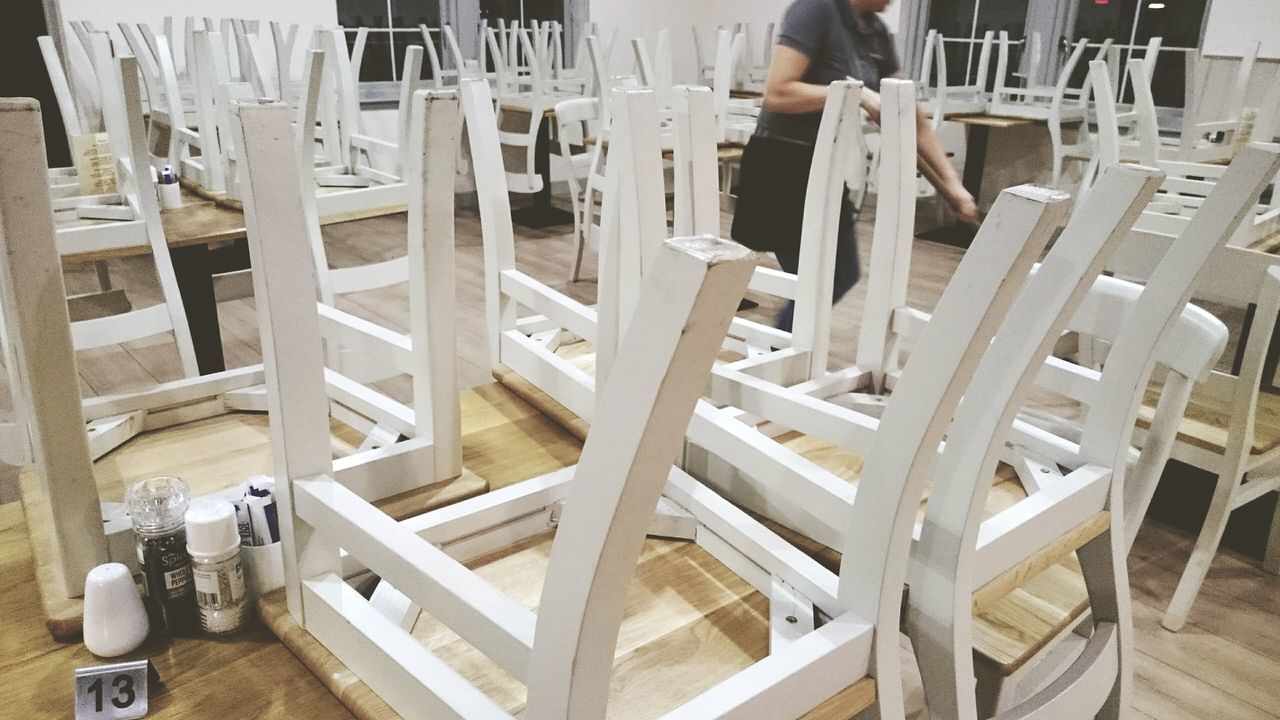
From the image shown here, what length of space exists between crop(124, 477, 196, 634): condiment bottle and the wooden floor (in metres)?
0.03

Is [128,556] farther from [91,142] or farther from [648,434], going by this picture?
[91,142]

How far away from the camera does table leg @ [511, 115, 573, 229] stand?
206 inches

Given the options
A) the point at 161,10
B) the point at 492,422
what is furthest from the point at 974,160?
the point at 492,422

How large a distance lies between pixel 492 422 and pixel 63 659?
0.57m

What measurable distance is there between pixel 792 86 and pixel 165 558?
5.66 feet

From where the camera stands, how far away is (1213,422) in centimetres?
190

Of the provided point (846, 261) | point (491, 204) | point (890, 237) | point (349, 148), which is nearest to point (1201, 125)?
point (846, 261)

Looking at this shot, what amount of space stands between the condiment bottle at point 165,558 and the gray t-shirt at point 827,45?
1668 millimetres

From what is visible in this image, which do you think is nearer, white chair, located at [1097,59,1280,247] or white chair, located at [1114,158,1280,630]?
white chair, located at [1114,158,1280,630]

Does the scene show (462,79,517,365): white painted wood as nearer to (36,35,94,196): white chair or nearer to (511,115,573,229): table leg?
(36,35,94,196): white chair

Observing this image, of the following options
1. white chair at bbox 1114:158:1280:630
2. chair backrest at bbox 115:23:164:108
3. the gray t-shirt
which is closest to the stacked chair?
white chair at bbox 1114:158:1280:630

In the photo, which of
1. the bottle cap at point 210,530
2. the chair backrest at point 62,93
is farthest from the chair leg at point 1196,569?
the chair backrest at point 62,93

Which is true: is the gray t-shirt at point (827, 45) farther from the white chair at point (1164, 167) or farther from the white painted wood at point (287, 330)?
the white painted wood at point (287, 330)

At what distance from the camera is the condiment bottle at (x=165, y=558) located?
0.78m
